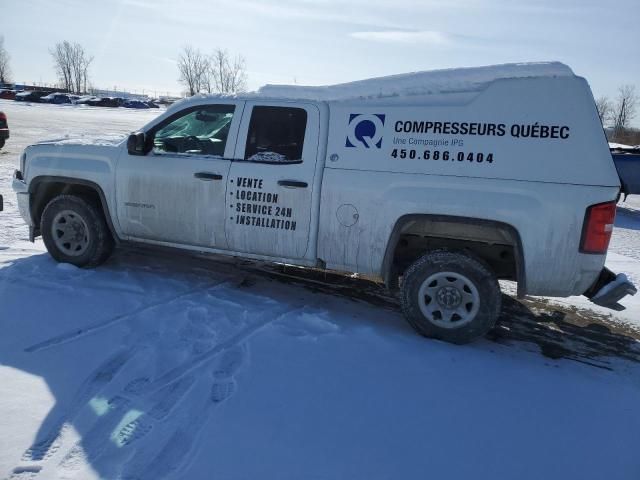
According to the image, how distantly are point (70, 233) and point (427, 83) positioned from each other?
395 centimetres

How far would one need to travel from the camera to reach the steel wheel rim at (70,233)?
5.16 meters

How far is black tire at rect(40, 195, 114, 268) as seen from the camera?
5.10 m

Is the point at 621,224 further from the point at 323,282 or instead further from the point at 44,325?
the point at 44,325

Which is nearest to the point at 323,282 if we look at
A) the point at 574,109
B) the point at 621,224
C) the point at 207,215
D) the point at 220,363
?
the point at 207,215

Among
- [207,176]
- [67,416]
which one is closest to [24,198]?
[207,176]

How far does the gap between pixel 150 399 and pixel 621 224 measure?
1043cm

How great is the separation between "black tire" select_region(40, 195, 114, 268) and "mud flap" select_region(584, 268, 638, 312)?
15.4ft

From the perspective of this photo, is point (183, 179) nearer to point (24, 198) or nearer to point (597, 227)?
point (24, 198)

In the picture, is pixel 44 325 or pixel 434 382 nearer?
pixel 434 382

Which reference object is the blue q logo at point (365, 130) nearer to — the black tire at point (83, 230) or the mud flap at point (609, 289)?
the mud flap at point (609, 289)

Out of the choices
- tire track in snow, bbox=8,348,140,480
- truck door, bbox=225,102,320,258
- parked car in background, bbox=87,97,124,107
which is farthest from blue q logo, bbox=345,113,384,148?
parked car in background, bbox=87,97,124,107

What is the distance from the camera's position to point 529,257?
386 cm

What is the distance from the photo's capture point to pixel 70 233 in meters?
5.19

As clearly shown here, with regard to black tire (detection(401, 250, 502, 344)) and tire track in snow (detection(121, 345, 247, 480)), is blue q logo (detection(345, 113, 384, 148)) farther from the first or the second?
tire track in snow (detection(121, 345, 247, 480))
